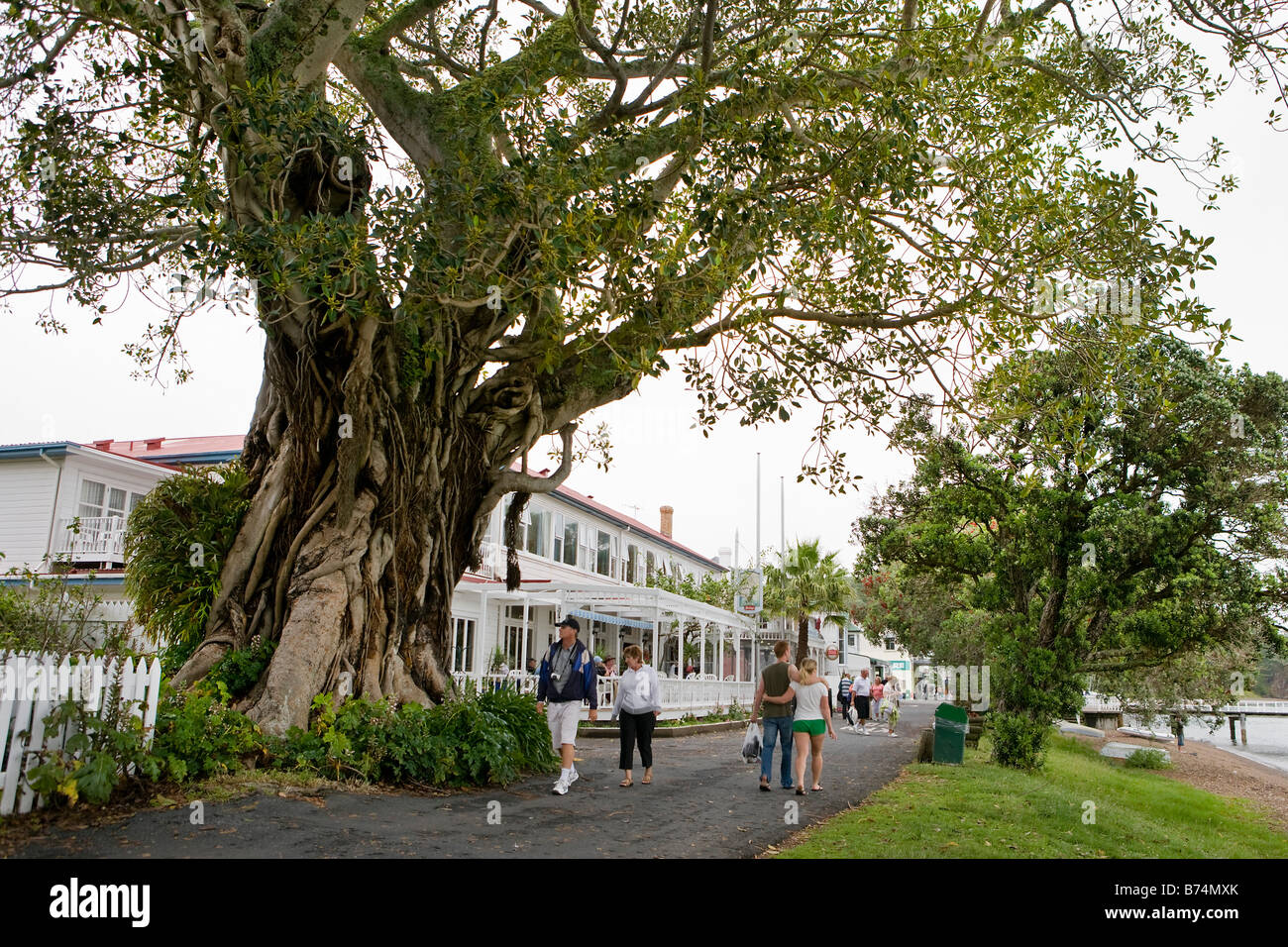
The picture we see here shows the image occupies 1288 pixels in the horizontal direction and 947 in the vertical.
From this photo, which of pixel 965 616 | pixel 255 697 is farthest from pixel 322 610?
Answer: pixel 965 616

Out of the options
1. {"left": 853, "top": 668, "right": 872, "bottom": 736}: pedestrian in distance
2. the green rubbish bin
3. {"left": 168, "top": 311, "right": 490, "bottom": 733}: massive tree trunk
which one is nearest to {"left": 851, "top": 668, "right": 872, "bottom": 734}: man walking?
{"left": 853, "top": 668, "right": 872, "bottom": 736}: pedestrian in distance

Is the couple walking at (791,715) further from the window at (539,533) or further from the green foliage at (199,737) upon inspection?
the window at (539,533)

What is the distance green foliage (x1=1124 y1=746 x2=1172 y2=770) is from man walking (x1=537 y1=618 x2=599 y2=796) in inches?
1013

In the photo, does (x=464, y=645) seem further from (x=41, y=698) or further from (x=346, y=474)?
(x=41, y=698)

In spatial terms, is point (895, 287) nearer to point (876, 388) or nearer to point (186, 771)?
point (876, 388)

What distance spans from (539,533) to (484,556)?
3891mm

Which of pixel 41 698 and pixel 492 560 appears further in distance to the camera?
pixel 492 560

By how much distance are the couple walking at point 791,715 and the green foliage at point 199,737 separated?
5.59 m

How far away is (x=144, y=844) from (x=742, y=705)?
1030 inches

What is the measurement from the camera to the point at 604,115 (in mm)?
11945

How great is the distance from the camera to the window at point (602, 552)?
111ft

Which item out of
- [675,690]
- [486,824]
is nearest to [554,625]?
[675,690]

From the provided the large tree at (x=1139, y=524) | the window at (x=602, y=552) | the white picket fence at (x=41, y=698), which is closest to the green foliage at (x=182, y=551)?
the white picket fence at (x=41, y=698)

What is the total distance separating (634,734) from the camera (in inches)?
435
